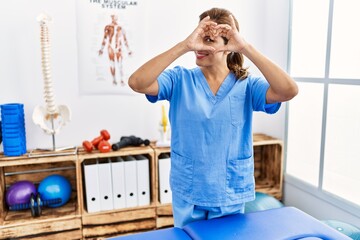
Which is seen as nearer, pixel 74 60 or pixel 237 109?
pixel 237 109

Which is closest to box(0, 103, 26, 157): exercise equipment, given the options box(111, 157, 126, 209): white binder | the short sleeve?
box(111, 157, 126, 209): white binder

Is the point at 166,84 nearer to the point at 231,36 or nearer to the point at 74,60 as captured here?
the point at 231,36

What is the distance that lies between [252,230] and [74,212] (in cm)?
140

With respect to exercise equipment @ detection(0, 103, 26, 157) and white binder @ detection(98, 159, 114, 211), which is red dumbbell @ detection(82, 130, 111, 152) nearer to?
white binder @ detection(98, 159, 114, 211)

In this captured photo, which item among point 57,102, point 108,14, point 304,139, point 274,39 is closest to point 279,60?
point 274,39

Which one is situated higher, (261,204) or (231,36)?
(231,36)

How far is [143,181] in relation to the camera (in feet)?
7.66

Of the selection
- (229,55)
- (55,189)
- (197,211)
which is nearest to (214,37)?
(229,55)

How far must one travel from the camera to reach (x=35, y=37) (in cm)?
229

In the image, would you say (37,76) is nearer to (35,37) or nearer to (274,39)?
(35,37)

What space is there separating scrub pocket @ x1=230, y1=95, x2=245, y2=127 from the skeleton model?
1.33 meters

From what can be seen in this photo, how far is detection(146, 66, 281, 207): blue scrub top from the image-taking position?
4.23 feet

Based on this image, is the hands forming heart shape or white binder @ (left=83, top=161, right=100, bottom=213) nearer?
the hands forming heart shape

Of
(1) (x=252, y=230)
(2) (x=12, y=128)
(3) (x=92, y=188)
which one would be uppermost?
(2) (x=12, y=128)
